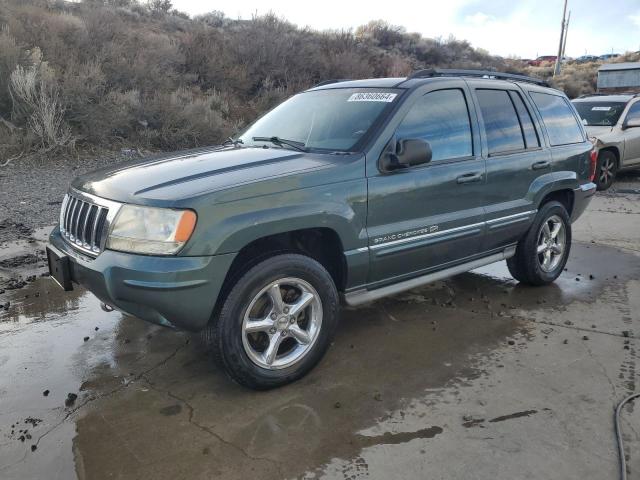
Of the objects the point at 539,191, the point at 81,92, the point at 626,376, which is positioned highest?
the point at 81,92

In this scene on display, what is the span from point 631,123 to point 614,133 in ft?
1.71

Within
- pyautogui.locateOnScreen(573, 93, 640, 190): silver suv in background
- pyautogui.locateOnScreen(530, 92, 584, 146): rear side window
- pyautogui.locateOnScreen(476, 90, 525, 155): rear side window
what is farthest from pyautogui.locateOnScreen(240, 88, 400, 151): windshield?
pyautogui.locateOnScreen(573, 93, 640, 190): silver suv in background

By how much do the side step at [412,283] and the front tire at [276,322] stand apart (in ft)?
0.74

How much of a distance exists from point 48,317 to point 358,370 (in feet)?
8.40

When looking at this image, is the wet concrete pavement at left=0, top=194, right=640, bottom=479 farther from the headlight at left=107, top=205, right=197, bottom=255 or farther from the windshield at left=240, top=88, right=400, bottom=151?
the windshield at left=240, top=88, right=400, bottom=151

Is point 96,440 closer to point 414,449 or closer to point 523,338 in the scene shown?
point 414,449

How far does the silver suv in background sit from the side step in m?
7.10

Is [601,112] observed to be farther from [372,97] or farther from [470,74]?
[372,97]

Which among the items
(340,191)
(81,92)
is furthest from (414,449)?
(81,92)

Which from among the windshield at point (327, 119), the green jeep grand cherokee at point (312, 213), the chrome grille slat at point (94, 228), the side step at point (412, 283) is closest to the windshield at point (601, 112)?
the green jeep grand cherokee at point (312, 213)

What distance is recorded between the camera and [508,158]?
4.59 m

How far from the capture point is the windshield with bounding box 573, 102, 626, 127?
11375mm

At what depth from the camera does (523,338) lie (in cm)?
412

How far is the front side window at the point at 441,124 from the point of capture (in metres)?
3.95
